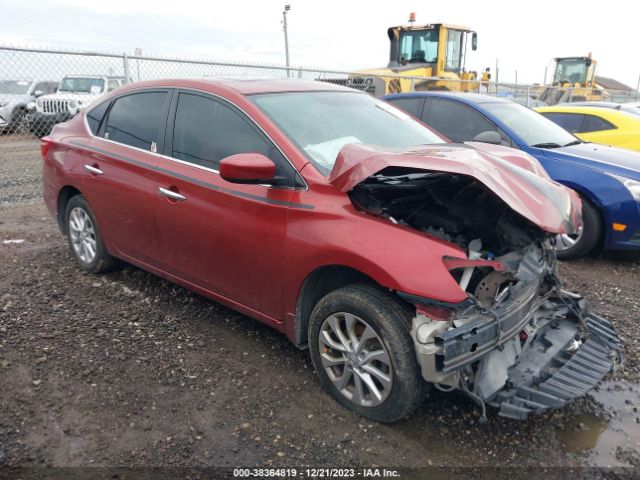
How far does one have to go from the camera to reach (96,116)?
4367 millimetres

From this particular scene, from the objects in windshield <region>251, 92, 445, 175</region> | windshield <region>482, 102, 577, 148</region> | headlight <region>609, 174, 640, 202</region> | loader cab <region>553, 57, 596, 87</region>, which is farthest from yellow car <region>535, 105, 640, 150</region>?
loader cab <region>553, 57, 596, 87</region>

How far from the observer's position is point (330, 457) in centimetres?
251

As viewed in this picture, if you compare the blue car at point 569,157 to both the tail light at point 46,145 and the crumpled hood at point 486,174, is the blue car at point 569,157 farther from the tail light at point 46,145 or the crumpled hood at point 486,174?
the tail light at point 46,145

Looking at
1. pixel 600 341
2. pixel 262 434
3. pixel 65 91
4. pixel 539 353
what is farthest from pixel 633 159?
pixel 65 91

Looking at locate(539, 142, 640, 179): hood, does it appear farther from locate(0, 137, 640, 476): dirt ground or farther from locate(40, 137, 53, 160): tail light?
locate(40, 137, 53, 160): tail light

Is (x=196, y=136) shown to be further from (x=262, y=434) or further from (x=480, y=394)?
(x=480, y=394)

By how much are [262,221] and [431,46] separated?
39.7 feet

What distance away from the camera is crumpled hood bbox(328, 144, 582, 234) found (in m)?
2.46

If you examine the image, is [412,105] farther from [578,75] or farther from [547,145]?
[578,75]

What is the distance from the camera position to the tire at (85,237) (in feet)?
14.4

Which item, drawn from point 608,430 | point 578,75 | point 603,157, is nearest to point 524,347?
point 608,430

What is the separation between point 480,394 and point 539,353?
596mm

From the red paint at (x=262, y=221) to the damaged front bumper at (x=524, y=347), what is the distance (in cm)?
22

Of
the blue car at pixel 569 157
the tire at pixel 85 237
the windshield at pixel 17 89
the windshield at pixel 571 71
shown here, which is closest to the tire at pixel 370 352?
the blue car at pixel 569 157
